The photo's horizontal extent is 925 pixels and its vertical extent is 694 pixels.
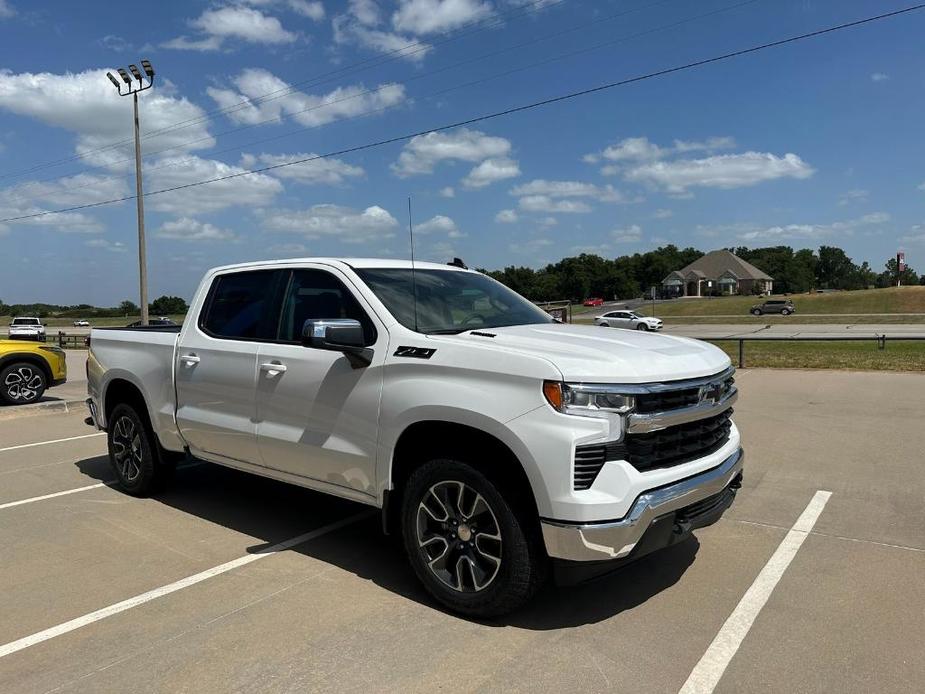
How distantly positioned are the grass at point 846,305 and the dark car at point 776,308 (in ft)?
8.25

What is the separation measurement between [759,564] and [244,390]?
3544 mm

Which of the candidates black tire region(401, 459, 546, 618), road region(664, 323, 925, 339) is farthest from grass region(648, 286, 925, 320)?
black tire region(401, 459, 546, 618)

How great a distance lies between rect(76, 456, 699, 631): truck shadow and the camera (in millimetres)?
3783

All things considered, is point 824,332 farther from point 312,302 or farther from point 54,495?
point 54,495

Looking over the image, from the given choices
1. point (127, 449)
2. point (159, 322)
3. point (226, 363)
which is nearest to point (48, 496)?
point (127, 449)

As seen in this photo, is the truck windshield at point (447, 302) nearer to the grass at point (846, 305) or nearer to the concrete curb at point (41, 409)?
the concrete curb at point (41, 409)

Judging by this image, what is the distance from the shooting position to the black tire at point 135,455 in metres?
5.86

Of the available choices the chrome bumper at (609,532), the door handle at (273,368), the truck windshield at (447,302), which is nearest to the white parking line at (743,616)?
the chrome bumper at (609,532)

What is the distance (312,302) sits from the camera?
4.63 meters

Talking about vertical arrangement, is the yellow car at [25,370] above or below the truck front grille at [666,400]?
below

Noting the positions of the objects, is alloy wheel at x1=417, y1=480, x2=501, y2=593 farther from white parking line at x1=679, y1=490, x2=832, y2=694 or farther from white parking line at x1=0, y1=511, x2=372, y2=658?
white parking line at x1=0, y1=511, x2=372, y2=658

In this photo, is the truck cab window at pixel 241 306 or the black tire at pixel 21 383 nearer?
the truck cab window at pixel 241 306

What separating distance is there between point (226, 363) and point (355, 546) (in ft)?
5.16

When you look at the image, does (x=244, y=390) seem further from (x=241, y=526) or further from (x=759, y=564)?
(x=759, y=564)
